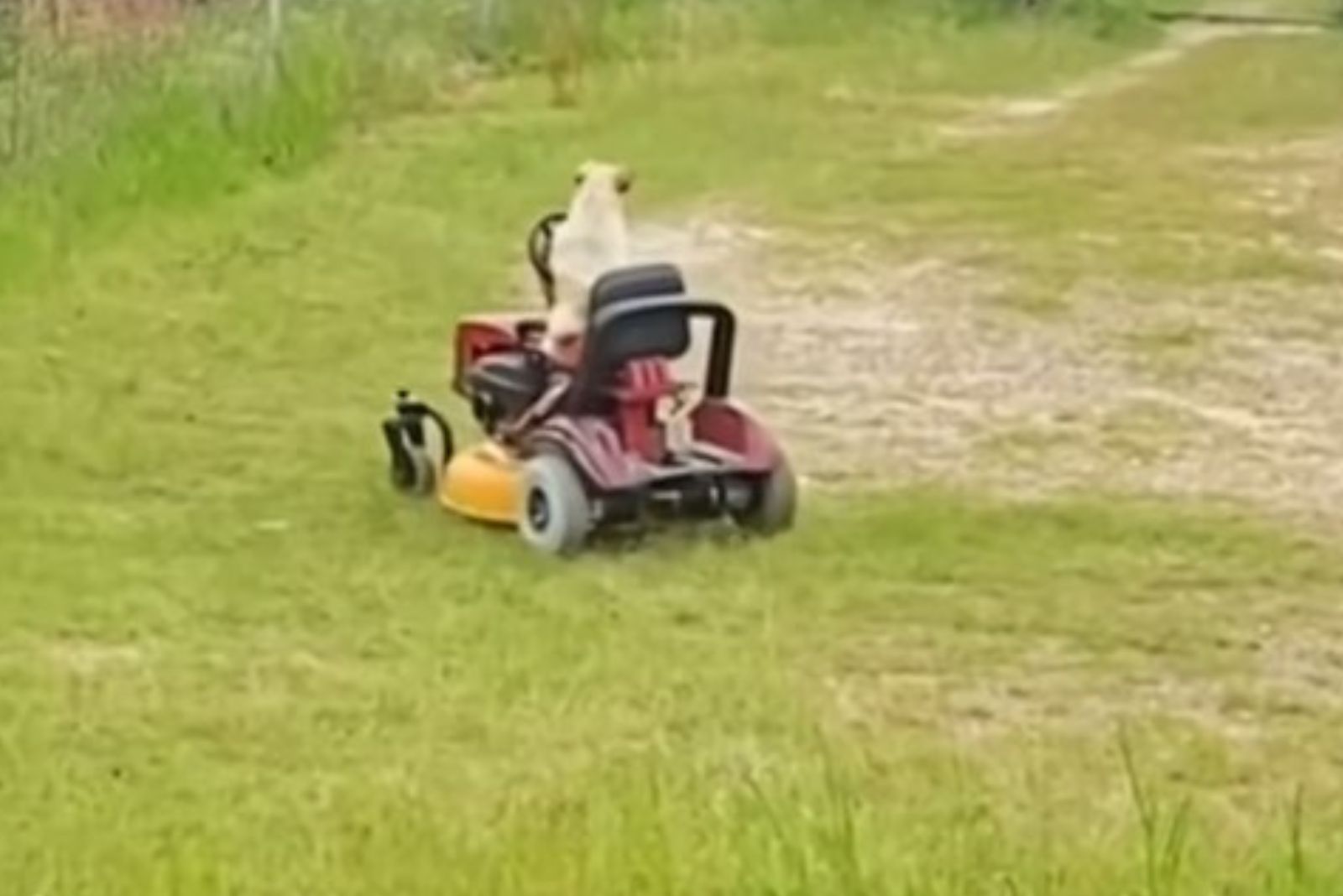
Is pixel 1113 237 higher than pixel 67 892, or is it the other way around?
pixel 67 892

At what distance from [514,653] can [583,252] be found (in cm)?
165

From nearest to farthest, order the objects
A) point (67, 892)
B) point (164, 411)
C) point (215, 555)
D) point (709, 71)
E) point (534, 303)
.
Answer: point (67, 892) → point (215, 555) → point (164, 411) → point (534, 303) → point (709, 71)

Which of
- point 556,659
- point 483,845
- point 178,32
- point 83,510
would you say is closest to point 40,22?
point 178,32

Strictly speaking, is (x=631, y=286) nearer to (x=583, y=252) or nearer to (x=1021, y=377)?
(x=583, y=252)

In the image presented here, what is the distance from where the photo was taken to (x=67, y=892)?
4105 millimetres

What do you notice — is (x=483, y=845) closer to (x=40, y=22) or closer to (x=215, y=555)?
(x=215, y=555)

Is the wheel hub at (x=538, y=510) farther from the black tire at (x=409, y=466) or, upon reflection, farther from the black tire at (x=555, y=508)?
the black tire at (x=409, y=466)

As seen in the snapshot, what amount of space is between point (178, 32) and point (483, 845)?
8902 mm

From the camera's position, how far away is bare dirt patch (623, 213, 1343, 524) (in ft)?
25.8

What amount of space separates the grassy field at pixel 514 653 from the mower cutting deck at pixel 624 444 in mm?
Result: 97

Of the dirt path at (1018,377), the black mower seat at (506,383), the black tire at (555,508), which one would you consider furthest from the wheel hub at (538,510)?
the dirt path at (1018,377)

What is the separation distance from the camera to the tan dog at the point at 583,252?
24.2ft

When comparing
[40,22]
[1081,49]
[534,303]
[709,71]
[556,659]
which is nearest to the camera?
[556,659]

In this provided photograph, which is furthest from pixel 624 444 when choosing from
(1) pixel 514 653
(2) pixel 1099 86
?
(2) pixel 1099 86
